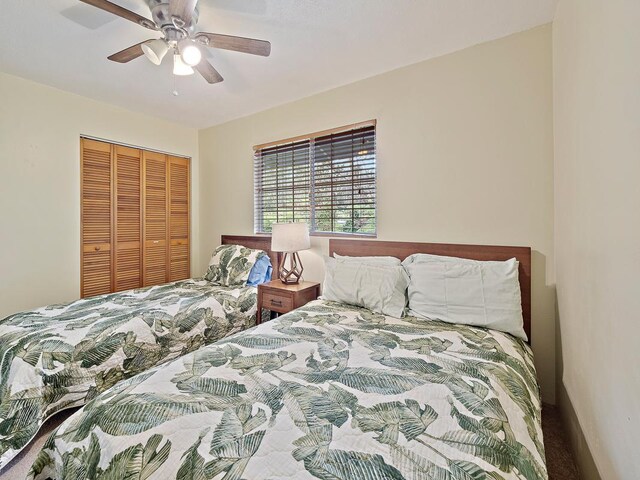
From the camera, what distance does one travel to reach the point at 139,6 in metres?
1.72

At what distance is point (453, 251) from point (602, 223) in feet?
3.70

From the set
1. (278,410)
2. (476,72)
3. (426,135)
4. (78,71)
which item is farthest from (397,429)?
(78,71)

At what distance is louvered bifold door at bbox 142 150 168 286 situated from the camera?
3.52 meters

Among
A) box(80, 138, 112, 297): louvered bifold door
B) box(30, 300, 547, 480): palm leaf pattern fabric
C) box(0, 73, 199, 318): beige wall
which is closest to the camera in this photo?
box(30, 300, 547, 480): palm leaf pattern fabric

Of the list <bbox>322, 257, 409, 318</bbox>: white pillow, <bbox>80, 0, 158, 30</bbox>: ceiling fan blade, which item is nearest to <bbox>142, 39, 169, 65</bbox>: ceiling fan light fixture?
<bbox>80, 0, 158, 30</bbox>: ceiling fan blade

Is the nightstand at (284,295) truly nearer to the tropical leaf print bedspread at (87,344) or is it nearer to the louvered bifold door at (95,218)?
the tropical leaf print bedspread at (87,344)

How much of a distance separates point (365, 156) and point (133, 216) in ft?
8.69

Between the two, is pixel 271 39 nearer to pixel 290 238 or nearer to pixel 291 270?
pixel 290 238

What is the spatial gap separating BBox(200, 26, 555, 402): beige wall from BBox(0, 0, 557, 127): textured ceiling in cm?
15

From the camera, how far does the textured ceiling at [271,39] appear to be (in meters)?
1.76

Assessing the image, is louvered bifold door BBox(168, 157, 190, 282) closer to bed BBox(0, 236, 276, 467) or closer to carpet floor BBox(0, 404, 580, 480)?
bed BBox(0, 236, 276, 467)

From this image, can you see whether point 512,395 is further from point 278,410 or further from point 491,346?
point 278,410

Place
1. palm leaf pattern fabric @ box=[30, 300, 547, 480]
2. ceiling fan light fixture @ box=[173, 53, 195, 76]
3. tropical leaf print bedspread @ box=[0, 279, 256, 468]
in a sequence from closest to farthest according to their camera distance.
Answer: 1. palm leaf pattern fabric @ box=[30, 300, 547, 480]
2. tropical leaf print bedspread @ box=[0, 279, 256, 468]
3. ceiling fan light fixture @ box=[173, 53, 195, 76]

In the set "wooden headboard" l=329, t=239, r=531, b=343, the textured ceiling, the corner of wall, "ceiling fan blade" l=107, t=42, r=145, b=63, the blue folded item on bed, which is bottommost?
the corner of wall
